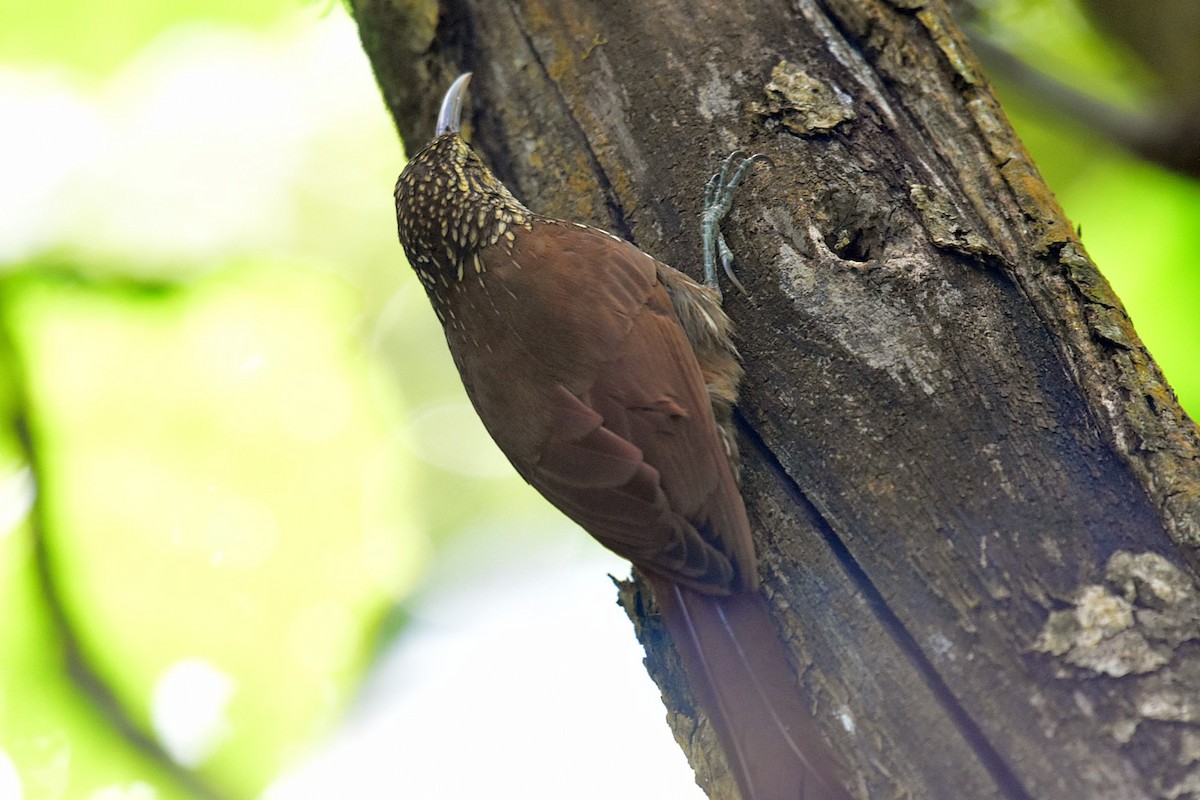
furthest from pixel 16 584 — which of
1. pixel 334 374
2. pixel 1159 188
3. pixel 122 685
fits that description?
pixel 1159 188

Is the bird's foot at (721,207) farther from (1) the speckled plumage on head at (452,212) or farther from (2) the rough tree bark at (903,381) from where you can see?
(1) the speckled plumage on head at (452,212)

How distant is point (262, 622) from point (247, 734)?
54 centimetres

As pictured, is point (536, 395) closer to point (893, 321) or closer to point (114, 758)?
point (893, 321)

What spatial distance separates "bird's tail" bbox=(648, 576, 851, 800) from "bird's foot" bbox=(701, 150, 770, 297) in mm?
684

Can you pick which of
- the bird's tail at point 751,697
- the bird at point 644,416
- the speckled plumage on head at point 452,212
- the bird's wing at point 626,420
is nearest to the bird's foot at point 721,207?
the bird at point 644,416

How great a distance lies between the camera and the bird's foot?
7.23 ft

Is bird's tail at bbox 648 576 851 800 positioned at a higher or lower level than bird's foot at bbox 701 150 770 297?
lower

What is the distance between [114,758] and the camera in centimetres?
381

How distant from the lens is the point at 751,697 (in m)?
1.85

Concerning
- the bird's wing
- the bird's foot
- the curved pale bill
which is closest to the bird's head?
the curved pale bill

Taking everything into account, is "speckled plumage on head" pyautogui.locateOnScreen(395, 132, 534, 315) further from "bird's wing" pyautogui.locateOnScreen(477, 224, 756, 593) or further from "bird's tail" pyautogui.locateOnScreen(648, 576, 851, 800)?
"bird's tail" pyautogui.locateOnScreen(648, 576, 851, 800)

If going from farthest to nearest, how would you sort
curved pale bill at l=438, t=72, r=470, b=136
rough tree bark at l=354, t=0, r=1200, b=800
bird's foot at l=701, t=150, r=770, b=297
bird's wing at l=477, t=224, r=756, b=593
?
1. curved pale bill at l=438, t=72, r=470, b=136
2. bird's foot at l=701, t=150, r=770, b=297
3. bird's wing at l=477, t=224, r=756, b=593
4. rough tree bark at l=354, t=0, r=1200, b=800

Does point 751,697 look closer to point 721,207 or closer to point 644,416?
point 644,416

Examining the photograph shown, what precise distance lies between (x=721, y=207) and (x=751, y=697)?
1.01 m
